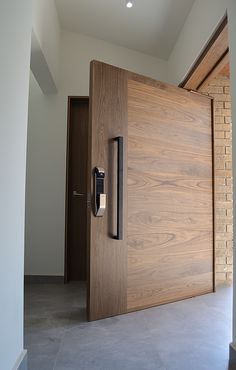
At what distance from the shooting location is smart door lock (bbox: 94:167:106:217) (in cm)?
225

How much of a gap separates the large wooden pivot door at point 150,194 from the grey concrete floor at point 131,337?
0.18 metres

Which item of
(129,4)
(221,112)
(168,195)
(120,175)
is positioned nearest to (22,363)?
(120,175)

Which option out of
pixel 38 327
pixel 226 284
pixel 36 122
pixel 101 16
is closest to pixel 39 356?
pixel 38 327

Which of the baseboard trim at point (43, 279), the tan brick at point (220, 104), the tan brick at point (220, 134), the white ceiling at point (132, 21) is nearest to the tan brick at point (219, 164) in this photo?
the tan brick at point (220, 134)

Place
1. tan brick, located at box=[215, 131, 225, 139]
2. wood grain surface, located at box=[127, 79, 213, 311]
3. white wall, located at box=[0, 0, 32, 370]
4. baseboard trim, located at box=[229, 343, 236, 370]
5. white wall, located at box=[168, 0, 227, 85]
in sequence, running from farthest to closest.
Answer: tan brick, located at box=[215, 131, 225, 139]
wood grain surface, located at box=[127, 79, 213, 311]
white wall, located at box=[168, 0, 227, 85]
baseboard trim, located at box=[229, 343, 236, 370]
white wall, located at box=[0, 0, 32, 370]

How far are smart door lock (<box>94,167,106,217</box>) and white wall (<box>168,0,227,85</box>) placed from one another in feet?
4.28

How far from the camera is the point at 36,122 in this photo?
11.7ft

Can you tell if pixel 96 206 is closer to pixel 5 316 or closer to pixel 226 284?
pixel 5 316

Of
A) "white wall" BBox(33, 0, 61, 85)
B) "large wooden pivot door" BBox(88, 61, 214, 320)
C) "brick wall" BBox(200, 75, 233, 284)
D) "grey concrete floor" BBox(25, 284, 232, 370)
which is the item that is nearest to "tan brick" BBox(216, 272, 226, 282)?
"brick wall" BBox(200, 75, 233, 284)

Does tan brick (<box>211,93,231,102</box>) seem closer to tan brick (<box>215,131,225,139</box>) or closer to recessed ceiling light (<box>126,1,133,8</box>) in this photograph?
tan brick (<box>215,131,225,139</box>)

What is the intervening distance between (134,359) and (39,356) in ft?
1.70

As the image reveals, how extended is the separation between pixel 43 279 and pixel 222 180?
2.28 meters

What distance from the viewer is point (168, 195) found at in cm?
273

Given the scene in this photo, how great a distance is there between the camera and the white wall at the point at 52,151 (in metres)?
3.49
